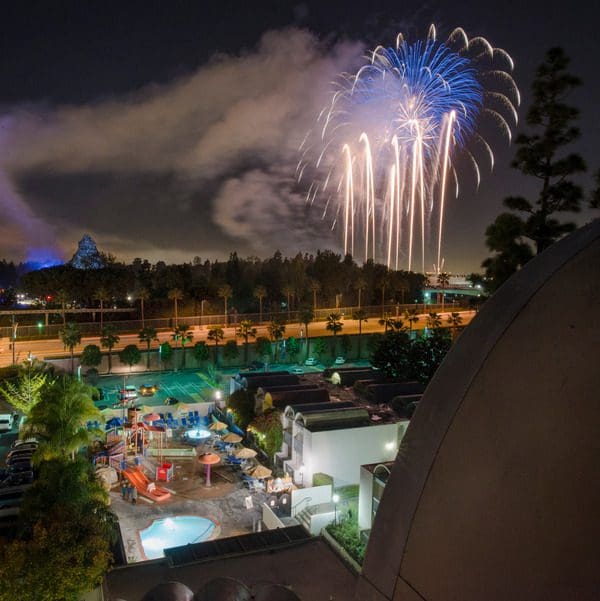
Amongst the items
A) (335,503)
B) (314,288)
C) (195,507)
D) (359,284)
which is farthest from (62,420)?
(359,284)

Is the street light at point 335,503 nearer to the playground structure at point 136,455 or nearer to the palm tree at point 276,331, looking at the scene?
the playground structure at point 136,455

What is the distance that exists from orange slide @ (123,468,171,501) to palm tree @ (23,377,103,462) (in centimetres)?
446

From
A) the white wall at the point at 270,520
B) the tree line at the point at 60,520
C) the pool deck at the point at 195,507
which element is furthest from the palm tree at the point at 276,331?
the tree line at the point at 60,520

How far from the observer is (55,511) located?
9.28m

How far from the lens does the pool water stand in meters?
15.7

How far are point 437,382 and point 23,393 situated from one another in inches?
944

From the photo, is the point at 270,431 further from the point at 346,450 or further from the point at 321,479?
the point at 321,479

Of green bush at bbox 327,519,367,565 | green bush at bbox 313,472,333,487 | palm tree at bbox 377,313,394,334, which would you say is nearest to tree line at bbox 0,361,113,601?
green bush at bbox 327,519,367,565

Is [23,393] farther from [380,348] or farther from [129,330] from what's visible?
[129,330]

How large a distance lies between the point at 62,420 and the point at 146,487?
5994 millimetres

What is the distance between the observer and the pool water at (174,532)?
15711mm

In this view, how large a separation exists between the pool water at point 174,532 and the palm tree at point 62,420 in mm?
3795

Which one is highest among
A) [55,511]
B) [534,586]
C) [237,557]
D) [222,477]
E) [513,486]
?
[513,486]

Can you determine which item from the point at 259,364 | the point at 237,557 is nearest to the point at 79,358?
the point at 259,364
